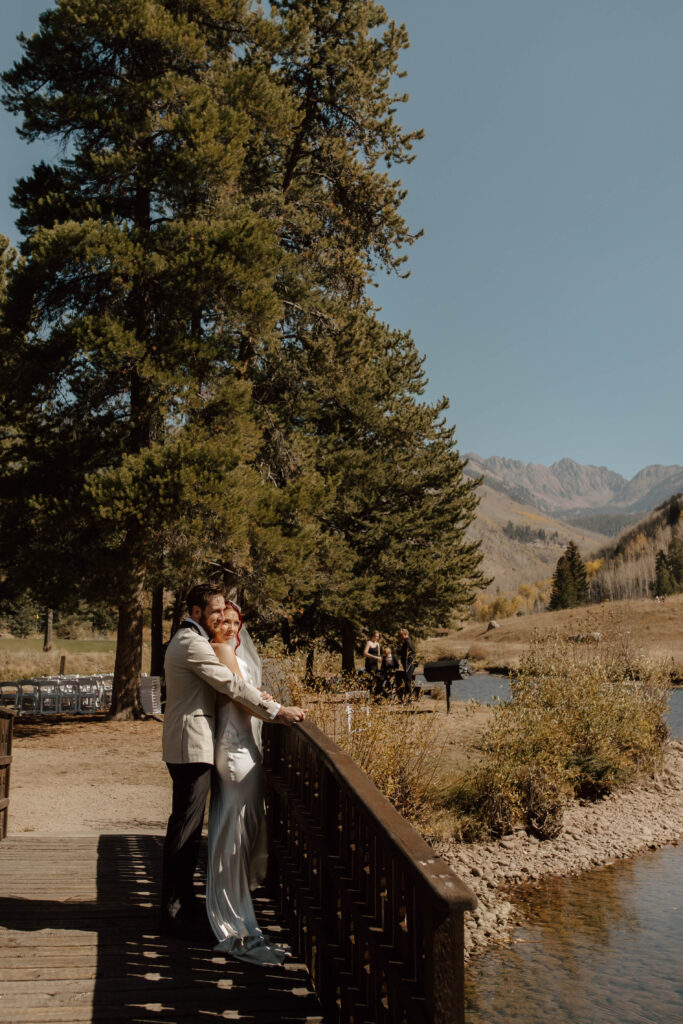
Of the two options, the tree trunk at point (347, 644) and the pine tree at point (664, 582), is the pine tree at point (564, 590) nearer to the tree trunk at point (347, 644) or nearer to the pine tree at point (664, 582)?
the pine tree at point (664, 582)

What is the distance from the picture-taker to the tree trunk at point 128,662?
62.4ft

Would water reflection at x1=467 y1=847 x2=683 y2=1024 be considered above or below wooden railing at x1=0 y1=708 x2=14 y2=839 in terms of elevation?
below

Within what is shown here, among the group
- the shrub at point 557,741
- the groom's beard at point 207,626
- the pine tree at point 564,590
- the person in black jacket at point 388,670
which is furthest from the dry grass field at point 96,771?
the pine tree at point 564,590

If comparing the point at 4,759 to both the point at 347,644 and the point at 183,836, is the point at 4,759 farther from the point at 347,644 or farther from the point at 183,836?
the point at 347,644

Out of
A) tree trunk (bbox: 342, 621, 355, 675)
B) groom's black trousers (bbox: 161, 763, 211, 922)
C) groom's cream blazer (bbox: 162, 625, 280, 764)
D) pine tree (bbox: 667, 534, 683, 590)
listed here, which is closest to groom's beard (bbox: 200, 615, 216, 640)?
groom's cream blazer (bbox: 162, 625, 280, 764)

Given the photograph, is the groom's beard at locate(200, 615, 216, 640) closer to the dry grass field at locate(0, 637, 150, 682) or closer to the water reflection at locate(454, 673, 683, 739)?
the water reflection at locate(454, 673, 683, 739)

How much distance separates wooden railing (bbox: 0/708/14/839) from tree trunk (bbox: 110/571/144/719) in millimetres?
11249

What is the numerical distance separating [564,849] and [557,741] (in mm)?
1724

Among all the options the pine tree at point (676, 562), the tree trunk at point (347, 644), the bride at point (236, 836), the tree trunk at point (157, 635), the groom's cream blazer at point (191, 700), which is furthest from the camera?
the pine tree at point (676, 562)

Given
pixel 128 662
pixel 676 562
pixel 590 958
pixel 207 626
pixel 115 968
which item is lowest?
pixel 590 958

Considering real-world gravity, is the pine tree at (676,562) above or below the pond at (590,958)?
above

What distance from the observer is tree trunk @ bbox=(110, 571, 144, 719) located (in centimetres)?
1902

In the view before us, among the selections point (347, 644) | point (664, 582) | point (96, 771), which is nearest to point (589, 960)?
point (96, 771)

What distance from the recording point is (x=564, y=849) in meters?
11.3
